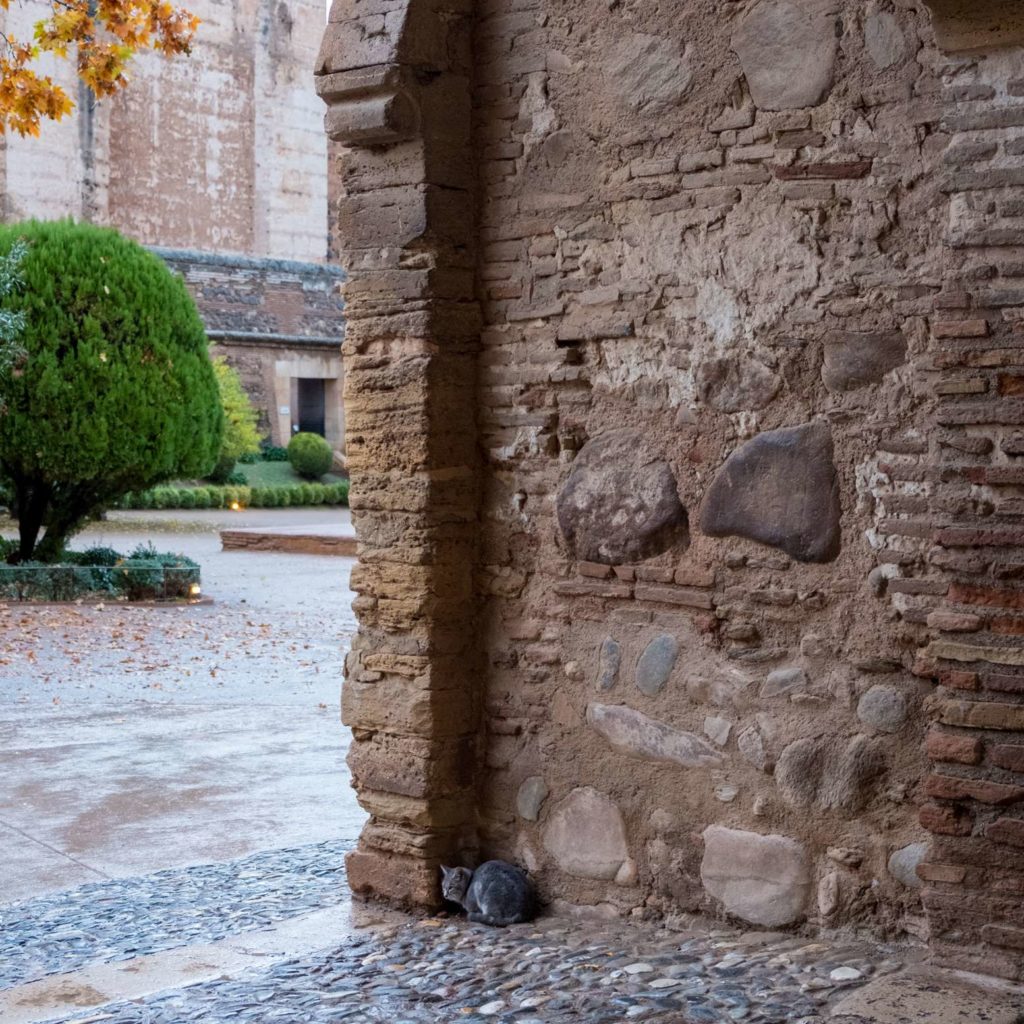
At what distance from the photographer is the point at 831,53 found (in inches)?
148

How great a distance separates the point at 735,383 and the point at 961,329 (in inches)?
28.9

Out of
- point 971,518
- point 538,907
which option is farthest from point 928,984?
point 538,907

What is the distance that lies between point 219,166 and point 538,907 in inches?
1269

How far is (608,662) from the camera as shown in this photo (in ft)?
14.1

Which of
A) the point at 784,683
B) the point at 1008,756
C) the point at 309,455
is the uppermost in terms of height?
the point at 309,455

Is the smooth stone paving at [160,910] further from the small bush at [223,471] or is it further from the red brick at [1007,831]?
the small bush at [223,471]

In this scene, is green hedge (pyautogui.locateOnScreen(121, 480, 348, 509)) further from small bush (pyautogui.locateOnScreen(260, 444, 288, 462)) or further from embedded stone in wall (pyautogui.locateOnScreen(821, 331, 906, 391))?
embedded stone in wall (pyautogui.locateOnScreen(821, 331, 906, 391))

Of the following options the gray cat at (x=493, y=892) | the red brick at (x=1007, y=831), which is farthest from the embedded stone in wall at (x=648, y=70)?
the gray cat at (x=493, y=892)

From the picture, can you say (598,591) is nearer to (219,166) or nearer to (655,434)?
(655,434)

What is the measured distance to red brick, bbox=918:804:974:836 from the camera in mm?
3447

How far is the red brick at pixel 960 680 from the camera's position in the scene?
3.43m

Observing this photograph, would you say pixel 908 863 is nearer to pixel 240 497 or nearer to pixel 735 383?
pixel 735 383

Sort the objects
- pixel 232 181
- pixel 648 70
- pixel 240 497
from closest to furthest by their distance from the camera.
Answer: pixel 648 70
pixel 240 497
pixel 232 181

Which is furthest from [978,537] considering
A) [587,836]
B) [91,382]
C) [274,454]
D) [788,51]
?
[274,454]
